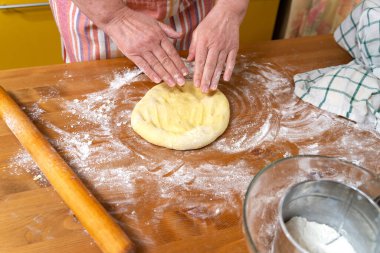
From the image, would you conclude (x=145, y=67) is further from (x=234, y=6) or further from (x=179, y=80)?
(x=234, y=6)

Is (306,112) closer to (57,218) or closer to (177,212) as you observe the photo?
(177,212)

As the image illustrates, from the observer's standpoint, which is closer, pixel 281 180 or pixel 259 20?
pixel 281 180

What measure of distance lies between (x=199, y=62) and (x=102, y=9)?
321mm

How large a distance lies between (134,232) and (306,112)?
64 centimetres

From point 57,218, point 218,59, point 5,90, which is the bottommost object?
point 57,218

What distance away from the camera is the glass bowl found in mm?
782

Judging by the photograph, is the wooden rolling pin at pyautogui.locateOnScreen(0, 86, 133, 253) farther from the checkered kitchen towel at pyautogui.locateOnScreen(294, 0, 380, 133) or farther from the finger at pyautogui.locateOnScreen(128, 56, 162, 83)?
the checkered kitchen towel at pyautogui.locateOnScreen(294, 0, 380, 133)

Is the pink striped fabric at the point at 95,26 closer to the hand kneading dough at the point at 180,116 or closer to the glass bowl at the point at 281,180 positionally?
the hand kneading dough at the point at 180,116

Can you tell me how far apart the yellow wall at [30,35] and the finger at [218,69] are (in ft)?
2.50

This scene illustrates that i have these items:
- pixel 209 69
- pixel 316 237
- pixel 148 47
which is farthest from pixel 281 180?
pixel 148 47

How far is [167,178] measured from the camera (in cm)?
95

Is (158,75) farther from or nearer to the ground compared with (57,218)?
farther from the ground

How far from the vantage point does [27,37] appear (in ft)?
6.64

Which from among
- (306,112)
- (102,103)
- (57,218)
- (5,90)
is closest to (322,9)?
(306,112)
